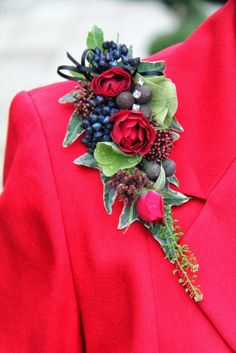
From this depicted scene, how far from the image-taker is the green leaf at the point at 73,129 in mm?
1320

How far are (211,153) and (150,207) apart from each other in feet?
0.58

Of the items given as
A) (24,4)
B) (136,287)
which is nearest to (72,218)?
(136,287)

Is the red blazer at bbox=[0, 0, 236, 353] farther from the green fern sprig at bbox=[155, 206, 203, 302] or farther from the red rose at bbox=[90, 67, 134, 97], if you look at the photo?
the red rose at bbox=[90, 67, 134, 97]

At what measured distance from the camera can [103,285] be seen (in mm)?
1294

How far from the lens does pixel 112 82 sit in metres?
1.27

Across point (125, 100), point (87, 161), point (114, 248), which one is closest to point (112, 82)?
point (125, 100)

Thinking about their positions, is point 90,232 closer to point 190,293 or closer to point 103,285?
point 103,285

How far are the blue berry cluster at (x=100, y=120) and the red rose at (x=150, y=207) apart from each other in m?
0.13

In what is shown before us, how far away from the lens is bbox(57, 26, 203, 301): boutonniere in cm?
126

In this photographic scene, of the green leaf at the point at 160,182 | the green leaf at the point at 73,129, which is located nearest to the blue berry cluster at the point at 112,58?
the green leaf at the point at 73,129

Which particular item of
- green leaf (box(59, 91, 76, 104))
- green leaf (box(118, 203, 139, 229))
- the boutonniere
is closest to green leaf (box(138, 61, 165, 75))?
the boutonniere

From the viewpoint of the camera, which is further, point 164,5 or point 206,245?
point 164,5

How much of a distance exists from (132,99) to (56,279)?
1.17 ft

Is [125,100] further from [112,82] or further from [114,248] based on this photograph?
[114,248]
